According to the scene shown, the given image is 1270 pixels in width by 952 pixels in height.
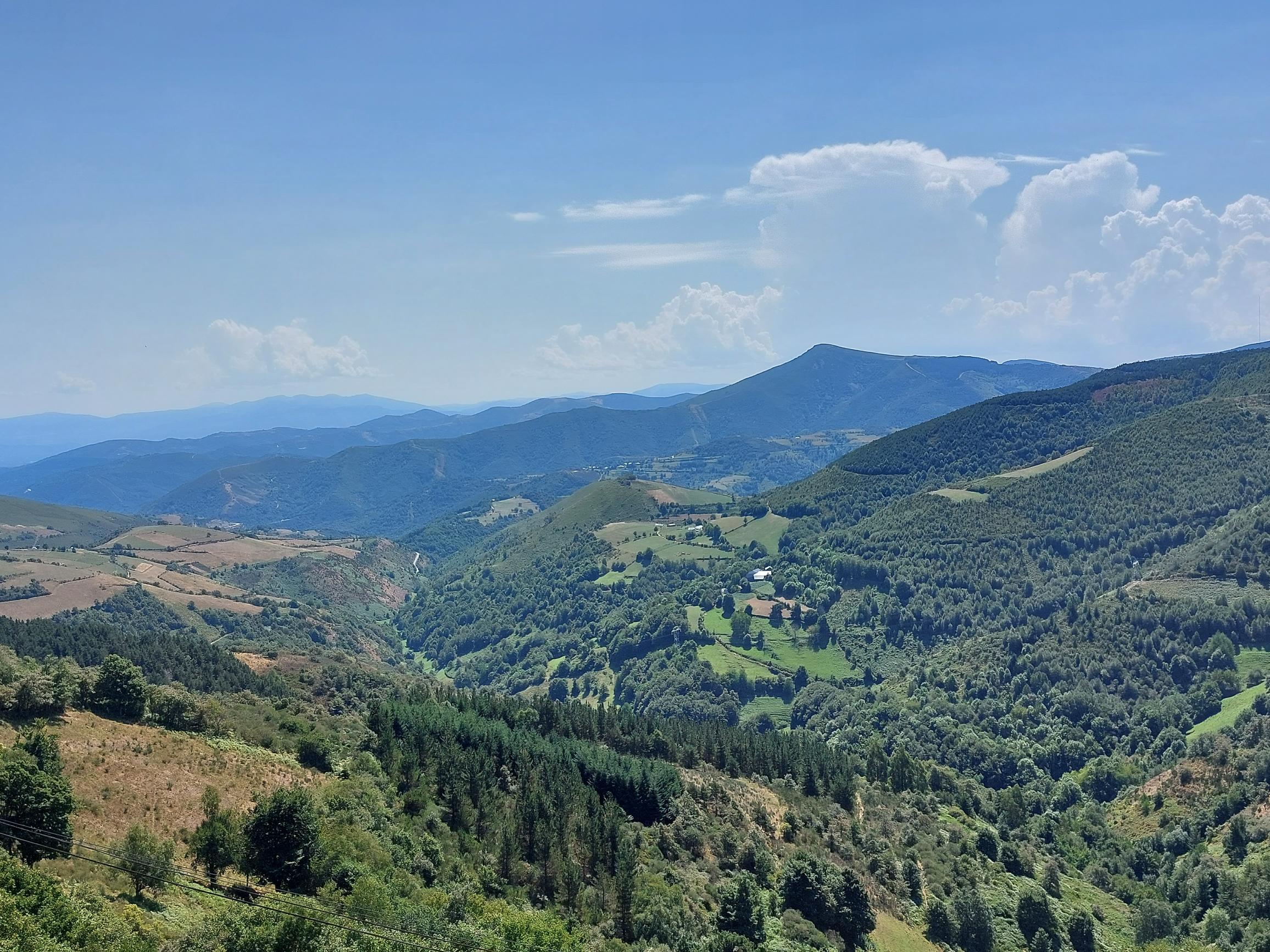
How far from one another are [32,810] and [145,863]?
611cm

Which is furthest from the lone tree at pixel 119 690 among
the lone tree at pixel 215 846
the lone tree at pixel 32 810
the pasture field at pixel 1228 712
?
the pasture field at pixel 1228 712

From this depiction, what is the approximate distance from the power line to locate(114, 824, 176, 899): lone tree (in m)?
0.04

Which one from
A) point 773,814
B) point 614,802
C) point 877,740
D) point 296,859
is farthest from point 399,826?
point 877,740

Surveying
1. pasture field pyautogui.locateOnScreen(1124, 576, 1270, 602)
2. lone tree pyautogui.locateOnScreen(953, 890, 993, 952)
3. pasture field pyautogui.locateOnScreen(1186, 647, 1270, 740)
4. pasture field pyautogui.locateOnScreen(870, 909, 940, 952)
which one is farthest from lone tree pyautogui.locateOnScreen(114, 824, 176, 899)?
pasture field pyautogui.locateOnScreen(1124, 576, 1270, 602)

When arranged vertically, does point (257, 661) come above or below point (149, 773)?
below

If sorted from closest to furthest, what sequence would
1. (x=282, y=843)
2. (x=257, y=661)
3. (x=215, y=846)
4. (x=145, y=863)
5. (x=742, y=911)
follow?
(x=145, y=863) → (x=215, y=846) → (x=282, y=843) → (x=742, y=911) → (x=257, y=661)

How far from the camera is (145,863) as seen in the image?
151ft

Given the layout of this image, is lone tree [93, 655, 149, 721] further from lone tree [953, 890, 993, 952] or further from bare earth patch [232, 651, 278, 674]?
lone tree [953, 890, 993, 952]

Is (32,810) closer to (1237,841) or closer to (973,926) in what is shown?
(973,926)

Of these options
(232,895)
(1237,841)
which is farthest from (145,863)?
(1237,841)

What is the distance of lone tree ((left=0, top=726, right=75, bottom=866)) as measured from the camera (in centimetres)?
4403

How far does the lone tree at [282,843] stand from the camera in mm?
51875

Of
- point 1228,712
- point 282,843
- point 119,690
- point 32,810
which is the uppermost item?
point 119,690

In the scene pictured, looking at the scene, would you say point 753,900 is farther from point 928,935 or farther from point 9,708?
point 9,708
